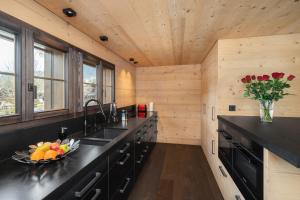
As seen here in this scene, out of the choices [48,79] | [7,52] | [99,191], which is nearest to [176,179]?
[99,191]

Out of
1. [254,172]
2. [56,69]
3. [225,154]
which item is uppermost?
[56,69]

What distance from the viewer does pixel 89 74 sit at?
7.41ft

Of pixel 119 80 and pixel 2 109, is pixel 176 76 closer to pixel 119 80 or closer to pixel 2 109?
pixel 119 80

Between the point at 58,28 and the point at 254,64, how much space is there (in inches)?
100

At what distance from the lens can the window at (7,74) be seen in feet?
3.75

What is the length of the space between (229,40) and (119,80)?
216 cm

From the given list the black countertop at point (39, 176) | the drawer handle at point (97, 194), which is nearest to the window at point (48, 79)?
the black countertop at point (39, 176)

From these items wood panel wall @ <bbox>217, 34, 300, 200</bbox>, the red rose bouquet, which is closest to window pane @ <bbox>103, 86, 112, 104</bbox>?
wood panel wall @ <bbox>217, 34, 300, 200</bbox>

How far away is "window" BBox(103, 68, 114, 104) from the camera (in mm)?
2716

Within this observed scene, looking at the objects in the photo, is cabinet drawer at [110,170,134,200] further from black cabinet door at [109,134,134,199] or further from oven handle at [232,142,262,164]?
A: oven handle at [232,142,262,164]

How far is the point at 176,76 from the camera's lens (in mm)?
4090

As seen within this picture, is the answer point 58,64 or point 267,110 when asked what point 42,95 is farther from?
point 267,110

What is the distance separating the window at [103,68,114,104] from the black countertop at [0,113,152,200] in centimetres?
172

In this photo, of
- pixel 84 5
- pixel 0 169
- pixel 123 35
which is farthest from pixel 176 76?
→ pixel 0 169
